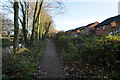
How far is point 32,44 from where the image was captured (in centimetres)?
932

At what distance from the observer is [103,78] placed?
2650 mm

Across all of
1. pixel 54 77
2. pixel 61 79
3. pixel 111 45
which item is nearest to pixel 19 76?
pixel 54 77

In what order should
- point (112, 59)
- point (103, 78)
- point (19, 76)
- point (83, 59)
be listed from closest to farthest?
point (103, 78) → point (19, 76) → point (112, 59) → point (83, 59)

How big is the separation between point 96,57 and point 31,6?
1305cm

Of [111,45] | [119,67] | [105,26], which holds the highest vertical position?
[105,26]

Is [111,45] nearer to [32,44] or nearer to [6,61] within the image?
[6,61]

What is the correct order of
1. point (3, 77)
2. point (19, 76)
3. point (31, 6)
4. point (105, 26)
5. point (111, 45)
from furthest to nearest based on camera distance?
point (105, 26)
point (31, 6)
point (111, 45)
point (19, 76)
point (3, 77)

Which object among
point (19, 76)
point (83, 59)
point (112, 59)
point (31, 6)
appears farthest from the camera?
point (31, 6)

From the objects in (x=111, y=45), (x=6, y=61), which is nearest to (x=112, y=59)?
(x=111, y=45)

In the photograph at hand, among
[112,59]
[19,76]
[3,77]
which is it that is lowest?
[19,76]

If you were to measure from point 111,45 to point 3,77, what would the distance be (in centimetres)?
481

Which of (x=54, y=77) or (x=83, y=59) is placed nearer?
(x=54, y=77)

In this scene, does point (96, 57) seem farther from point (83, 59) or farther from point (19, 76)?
point (19, 76)

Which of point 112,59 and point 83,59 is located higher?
point 112,59
